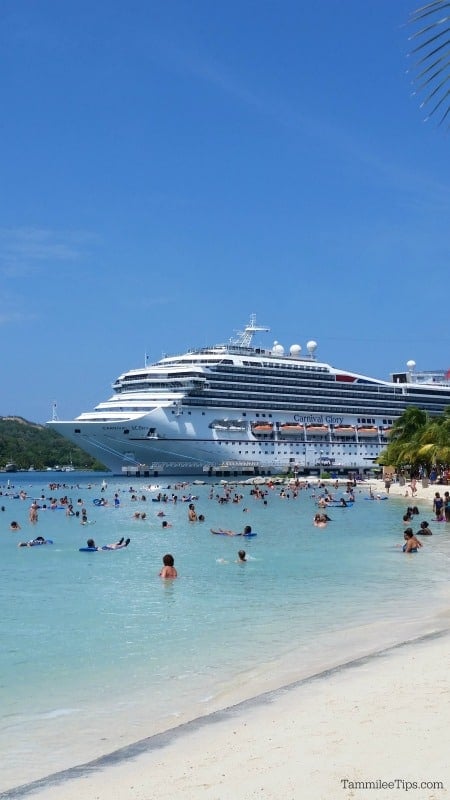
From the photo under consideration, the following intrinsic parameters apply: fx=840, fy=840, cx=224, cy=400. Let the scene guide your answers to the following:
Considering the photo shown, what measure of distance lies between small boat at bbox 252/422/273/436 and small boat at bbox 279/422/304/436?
1.83 m

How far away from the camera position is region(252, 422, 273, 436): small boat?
326ft

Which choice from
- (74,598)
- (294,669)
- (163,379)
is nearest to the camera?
(294,669)

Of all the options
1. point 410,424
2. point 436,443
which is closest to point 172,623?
point 436,443

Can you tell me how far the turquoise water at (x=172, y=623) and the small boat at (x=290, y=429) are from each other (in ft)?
229

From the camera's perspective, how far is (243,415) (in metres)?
98.4

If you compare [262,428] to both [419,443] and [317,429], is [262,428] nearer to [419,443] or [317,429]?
[317,429]

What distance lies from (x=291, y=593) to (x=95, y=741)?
10.1 m

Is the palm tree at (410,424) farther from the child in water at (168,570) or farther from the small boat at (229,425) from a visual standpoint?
the child in water at (168,570)

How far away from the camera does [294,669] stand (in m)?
11.4

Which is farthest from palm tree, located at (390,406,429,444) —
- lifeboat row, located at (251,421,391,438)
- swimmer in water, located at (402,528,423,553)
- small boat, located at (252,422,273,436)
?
swimmer in water, located at (402,528,423,553)

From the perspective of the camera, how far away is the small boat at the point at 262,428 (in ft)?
326

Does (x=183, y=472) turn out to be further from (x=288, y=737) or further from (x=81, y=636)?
→ (x=288, y=737)

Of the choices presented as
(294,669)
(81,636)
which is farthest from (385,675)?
(81,636)

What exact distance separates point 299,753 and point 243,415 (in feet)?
300
